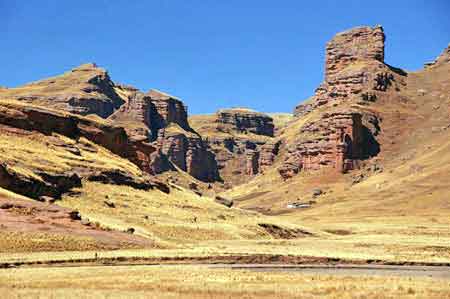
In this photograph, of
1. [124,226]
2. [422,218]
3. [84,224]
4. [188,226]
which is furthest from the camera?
[422,218]

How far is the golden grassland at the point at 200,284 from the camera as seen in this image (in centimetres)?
3166

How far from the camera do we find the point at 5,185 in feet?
243

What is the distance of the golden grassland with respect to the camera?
1246 inches

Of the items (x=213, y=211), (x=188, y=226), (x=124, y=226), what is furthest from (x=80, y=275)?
(x=213, y=211)

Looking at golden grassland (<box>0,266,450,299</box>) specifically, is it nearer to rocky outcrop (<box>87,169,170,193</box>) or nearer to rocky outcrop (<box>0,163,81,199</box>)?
rocky outcrop (<box>0,163,81,199</box>)

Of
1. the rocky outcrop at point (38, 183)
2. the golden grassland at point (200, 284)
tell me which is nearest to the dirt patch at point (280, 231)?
the rocky outcrop at point (38, 183)

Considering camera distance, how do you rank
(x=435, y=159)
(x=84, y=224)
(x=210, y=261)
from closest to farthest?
(x=210, y=261) → (x=84, y=224) → (x=435, y=159)

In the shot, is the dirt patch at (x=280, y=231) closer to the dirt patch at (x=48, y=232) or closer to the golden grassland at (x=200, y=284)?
the dirt patch at (x=48, y=232)

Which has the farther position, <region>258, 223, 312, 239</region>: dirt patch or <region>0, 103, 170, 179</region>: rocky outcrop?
<region>0, 103, 170, 179</region>: rocky outcrop

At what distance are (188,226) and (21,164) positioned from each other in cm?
2194

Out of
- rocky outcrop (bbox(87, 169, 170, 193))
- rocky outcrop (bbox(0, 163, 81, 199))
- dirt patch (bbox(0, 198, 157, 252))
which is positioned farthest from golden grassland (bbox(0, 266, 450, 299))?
rocky outcrop (bbox(87, 169, 170, 193))

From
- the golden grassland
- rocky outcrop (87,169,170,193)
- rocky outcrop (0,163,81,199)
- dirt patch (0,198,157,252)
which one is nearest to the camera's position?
the golden grassland

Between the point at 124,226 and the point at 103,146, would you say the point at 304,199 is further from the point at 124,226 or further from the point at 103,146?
the point at 124,226

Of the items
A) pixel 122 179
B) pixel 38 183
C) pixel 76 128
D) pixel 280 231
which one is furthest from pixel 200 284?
pixel 76 128
